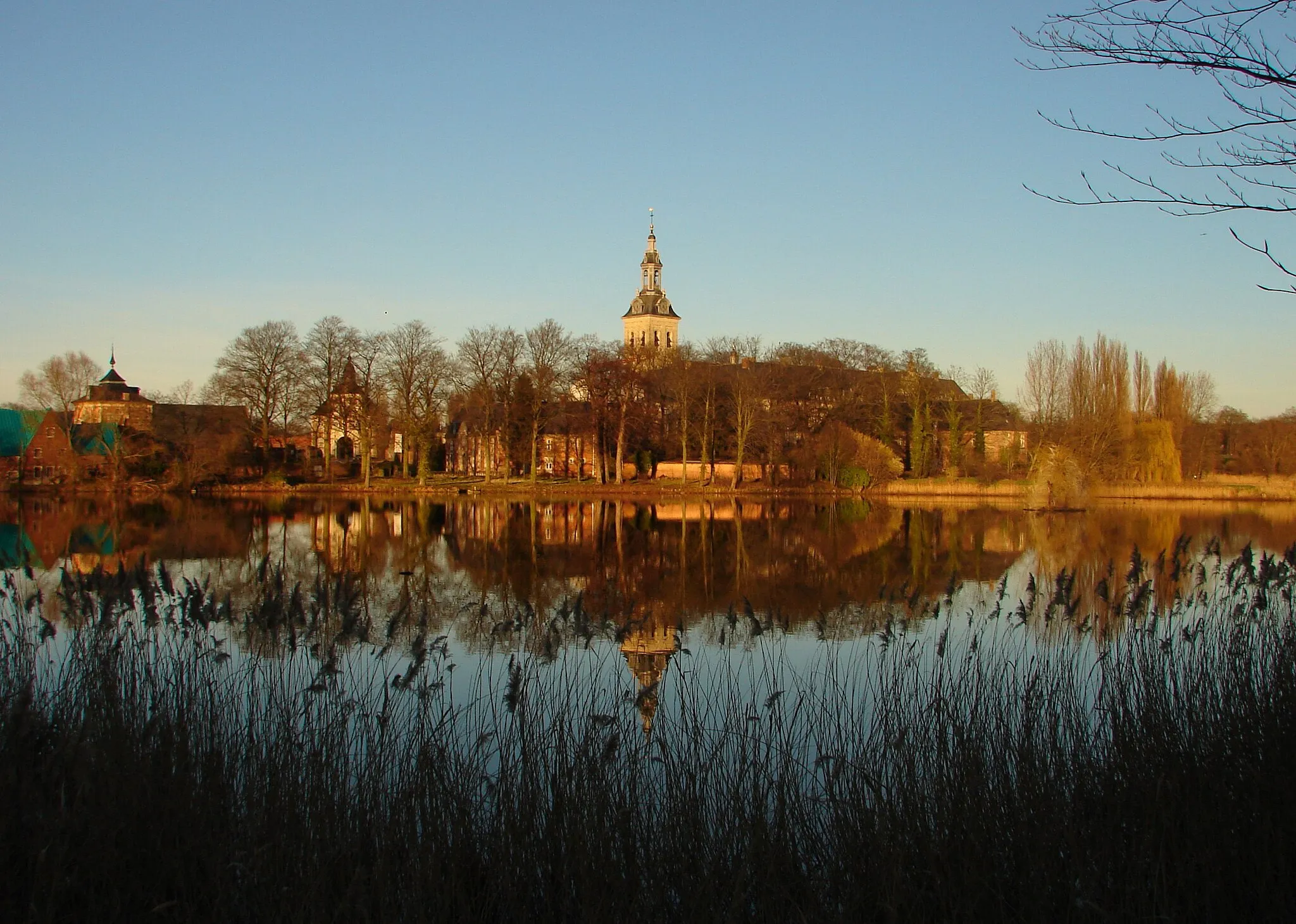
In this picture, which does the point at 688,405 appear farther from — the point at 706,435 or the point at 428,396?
the point at 428,396

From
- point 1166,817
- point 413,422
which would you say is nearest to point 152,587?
point 1166,817

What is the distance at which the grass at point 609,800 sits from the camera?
4.43 metres

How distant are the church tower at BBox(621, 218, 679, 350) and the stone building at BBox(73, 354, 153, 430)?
50896 millimetres

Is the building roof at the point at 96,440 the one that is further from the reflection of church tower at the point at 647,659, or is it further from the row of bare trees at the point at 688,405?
the reflection of church tower at the point at 647,659

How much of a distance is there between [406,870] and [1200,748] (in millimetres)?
4578

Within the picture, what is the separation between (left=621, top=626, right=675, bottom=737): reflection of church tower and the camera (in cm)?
738

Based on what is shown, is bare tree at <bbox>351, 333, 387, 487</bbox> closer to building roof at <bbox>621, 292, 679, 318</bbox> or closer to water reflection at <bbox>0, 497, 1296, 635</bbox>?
water reflection at <bbox>0, 497, 1296, 635</bbox>

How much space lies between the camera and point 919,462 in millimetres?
62375

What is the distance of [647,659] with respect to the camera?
9953 millimetres

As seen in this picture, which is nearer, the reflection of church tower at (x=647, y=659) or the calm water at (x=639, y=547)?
the reflection of church tower at (x=647, y=659)

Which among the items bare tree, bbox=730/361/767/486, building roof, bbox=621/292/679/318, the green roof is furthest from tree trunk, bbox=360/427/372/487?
building roof, bbox=621/292/679/318

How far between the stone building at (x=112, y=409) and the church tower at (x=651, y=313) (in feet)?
167

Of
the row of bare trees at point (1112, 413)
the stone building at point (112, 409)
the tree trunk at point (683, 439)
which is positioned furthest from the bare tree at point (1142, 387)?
the stone building at point (112, 409)

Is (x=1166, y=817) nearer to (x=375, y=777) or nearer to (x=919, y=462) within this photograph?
(x=375, y=777)
